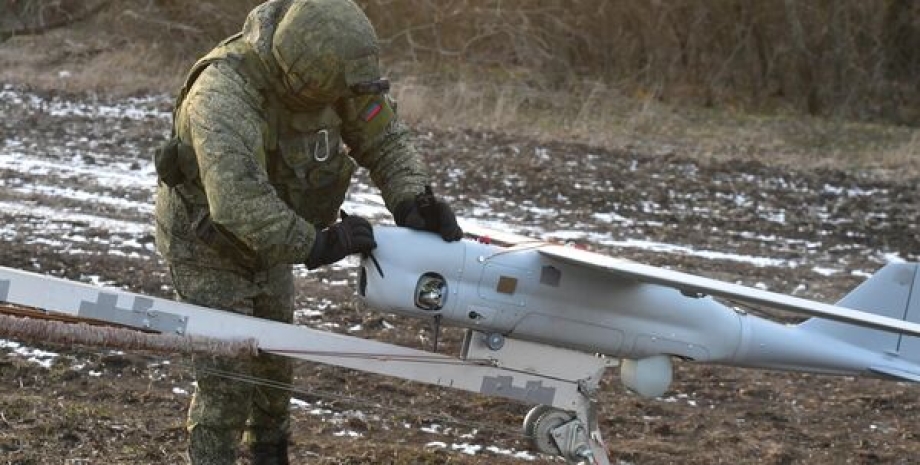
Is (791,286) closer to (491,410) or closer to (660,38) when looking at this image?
(491,410)

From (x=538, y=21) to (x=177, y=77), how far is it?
487 centimetres

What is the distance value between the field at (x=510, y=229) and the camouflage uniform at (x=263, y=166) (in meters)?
0.68

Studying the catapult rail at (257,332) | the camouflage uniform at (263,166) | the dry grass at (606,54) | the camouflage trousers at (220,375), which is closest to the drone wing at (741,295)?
the catapult rail at (257,332)

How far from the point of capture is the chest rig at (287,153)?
447 cm

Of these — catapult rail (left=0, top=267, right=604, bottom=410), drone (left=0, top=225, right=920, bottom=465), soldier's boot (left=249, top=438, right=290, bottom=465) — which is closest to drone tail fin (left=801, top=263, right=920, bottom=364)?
drone (left=0, top=225, right=920, bottom=465)

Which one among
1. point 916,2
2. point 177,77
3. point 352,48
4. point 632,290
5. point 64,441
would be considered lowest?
point 64,441

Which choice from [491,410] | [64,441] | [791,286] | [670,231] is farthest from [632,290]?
[670,231]

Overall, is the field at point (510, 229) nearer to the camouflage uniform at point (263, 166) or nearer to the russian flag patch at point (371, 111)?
the camouflage uniform at point (263, 166)

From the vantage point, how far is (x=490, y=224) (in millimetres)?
10180

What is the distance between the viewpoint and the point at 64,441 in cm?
558

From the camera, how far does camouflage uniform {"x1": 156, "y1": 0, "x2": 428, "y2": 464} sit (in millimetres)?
4270

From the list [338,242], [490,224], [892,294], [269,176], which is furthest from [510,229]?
[338,242]

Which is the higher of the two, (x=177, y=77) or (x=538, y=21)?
(x=538, y=21)

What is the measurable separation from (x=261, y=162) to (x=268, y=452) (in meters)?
1.35
